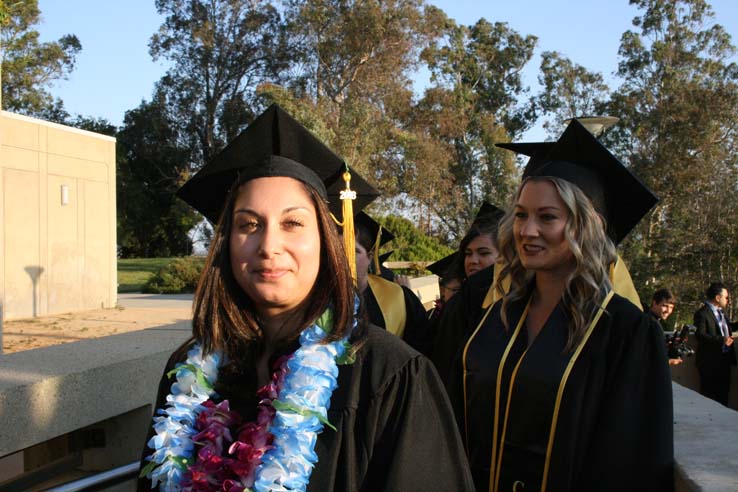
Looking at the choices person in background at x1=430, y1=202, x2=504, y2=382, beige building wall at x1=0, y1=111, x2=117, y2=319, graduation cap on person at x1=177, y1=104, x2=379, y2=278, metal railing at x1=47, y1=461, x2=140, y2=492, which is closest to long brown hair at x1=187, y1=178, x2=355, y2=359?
graduation cap on person at x1=177, y1=104, x2=379, y2=278

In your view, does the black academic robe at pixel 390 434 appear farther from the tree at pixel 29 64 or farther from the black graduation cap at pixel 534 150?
the tree at pixel 29 64

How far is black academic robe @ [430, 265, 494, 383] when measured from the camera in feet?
10.7

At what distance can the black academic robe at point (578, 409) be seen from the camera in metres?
2.36

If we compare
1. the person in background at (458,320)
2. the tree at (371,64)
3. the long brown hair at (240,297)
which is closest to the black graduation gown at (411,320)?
the person in background at (458,320)

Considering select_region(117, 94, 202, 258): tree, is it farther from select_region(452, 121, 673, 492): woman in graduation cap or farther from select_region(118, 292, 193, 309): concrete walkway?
select_region(452, 121, 673, 492): woman in graduation cap

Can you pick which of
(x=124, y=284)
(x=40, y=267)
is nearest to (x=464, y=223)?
(x=124, y=284)

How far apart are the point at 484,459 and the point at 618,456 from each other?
0.54 m

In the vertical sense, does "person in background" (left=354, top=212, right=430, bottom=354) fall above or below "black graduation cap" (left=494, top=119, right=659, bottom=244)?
below

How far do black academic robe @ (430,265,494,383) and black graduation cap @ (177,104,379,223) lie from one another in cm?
110

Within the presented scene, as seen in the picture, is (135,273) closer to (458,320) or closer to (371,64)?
(371,64)

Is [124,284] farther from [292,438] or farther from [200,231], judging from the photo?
[292,438]

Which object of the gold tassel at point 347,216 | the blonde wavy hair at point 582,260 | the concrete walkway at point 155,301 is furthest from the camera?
the concrete walkway at point 155,301

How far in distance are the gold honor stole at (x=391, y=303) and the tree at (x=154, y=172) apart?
32.3 meters

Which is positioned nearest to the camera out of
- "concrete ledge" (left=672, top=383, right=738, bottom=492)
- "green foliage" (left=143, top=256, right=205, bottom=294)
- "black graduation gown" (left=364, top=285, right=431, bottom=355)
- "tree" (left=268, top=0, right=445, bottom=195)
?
"concrete ledge" (left=672, top=383, right=738, bottom=492)
